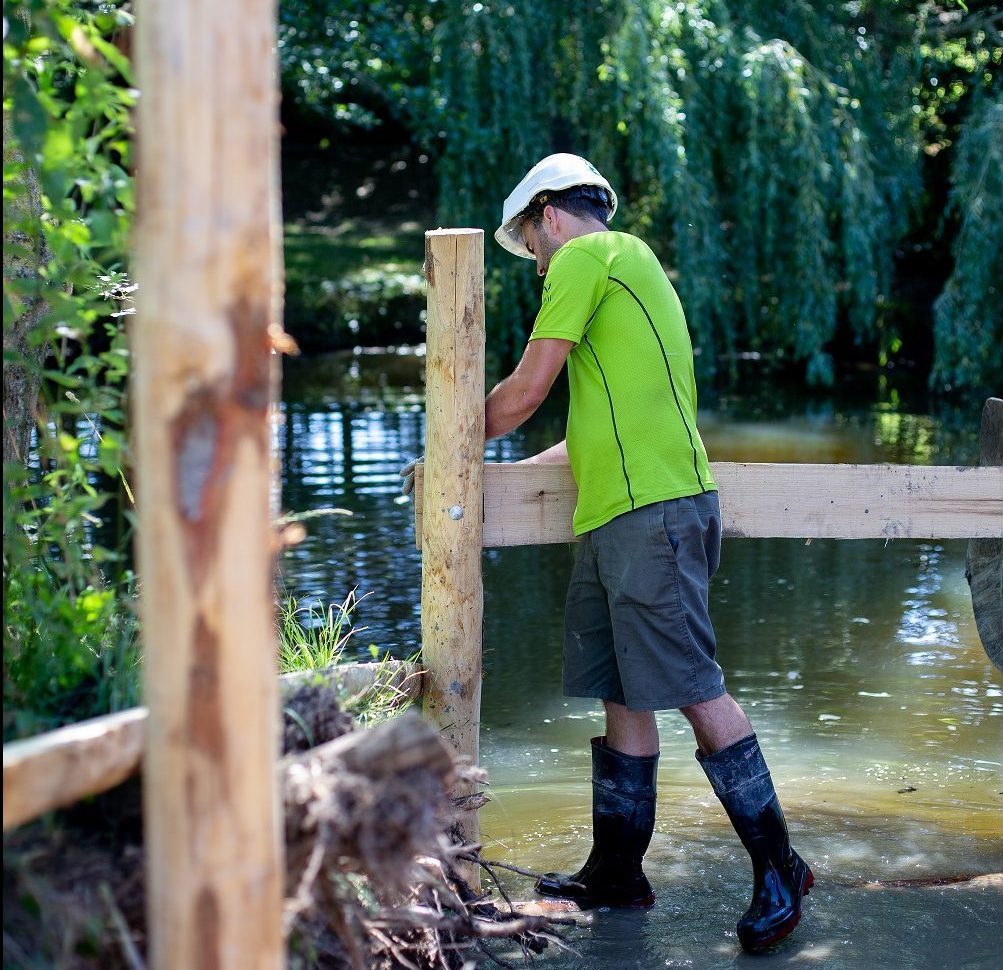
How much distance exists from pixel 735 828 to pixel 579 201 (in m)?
1.70

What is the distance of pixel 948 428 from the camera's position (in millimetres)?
11250

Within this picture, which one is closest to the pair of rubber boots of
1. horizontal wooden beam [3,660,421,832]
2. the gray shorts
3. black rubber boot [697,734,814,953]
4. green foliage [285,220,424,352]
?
black rubber boot [697,734,814,953]

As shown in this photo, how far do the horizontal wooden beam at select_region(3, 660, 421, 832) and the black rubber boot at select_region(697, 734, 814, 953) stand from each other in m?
1.75

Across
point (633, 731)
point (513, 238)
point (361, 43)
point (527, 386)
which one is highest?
point (361, 43)

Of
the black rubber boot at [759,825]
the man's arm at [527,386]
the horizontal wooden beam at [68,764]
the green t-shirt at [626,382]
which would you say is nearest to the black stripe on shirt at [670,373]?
the green t-shirt at [626,382]

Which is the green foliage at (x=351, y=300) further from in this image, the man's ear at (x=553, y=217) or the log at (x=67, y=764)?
the log at (x=67, y=764)

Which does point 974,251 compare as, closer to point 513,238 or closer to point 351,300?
point 351,300

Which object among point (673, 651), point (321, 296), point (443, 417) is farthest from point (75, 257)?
point (321, 296)

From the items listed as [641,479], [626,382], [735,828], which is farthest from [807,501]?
[735,828]

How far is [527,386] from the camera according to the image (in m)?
3.45

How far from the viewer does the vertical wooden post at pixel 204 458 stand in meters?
1.89

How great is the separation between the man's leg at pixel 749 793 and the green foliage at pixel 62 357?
4.96ft

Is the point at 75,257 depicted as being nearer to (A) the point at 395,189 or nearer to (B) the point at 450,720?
(B) the point at 450,720

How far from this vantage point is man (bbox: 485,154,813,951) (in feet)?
11.3
